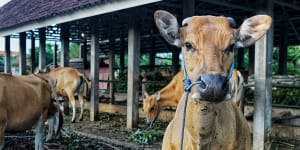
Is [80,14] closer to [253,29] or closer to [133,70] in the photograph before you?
[133,70]

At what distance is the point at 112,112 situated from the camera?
36.2ft

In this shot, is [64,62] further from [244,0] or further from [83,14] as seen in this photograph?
[244,0]

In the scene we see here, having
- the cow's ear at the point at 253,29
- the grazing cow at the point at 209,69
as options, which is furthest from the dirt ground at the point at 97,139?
the cow's ear at the point at 253,29

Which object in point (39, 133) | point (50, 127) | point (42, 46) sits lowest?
point (50, 127)

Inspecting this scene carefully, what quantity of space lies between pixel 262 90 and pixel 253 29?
355cm

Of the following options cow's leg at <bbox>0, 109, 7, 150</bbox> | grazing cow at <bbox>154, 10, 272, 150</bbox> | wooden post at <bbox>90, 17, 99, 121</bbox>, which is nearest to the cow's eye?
grazing cow at <bbox>154, 10, 272, 150</bbox>

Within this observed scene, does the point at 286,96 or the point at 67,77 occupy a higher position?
the point at 67,77

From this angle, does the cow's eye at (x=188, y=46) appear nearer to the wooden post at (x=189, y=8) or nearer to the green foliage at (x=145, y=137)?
the green foliage at (x=145, y=137)

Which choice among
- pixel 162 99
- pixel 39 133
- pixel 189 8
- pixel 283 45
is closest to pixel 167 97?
pixel 162 99

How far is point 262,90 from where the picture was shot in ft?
18.7

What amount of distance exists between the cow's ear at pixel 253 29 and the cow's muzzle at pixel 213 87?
0.62 m

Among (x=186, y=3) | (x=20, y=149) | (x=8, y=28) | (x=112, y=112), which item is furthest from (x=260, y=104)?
(x=8, y=28)

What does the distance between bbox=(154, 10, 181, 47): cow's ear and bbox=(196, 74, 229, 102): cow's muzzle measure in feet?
2.02

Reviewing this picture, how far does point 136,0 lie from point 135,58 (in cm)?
227
